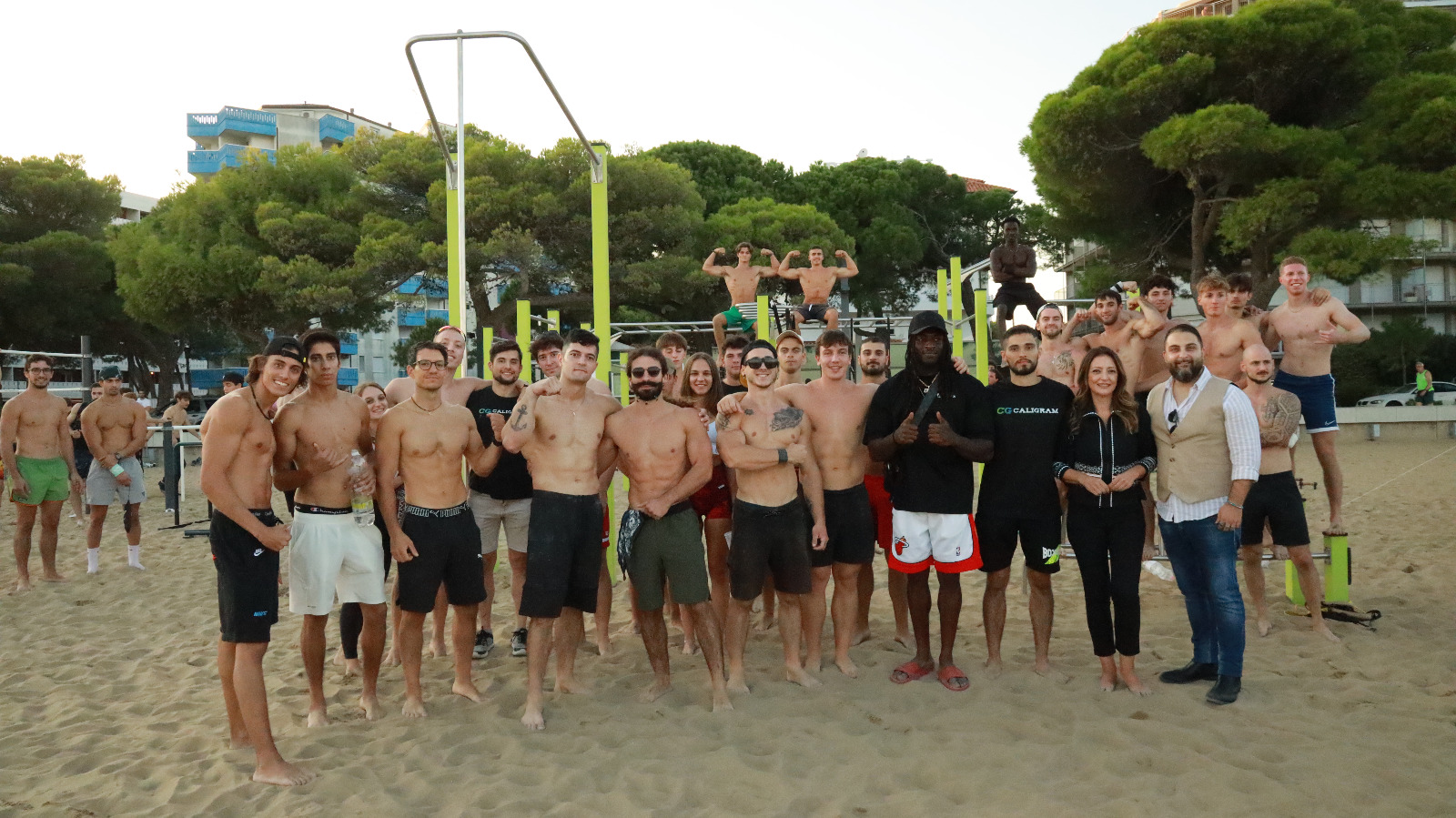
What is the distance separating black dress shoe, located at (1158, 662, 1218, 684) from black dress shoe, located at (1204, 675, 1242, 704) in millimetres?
213

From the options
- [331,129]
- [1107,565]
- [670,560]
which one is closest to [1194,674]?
[1107,565]

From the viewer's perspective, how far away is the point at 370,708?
465cm

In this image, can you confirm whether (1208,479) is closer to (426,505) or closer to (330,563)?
(426,505)

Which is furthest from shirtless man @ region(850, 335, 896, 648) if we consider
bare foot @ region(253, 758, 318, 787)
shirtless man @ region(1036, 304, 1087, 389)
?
bare foot @ region(253, 758, 318, 787)

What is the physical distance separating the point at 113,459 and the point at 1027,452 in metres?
8.19

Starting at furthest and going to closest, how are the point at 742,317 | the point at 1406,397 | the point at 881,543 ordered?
the point at 1406,397
the point at 742,317
the point at 881,543

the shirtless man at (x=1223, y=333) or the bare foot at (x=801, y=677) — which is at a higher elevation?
the shirtless man at (x=1223, y=333)

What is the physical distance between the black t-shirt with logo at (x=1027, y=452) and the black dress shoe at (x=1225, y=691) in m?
1.12

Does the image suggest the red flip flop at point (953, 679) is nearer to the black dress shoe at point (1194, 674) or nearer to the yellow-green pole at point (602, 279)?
the black dress shoe at point (1194, 674)

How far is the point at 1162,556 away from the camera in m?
7.35

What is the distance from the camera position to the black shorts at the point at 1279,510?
18.0 ft

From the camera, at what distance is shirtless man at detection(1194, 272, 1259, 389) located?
585 centimetres

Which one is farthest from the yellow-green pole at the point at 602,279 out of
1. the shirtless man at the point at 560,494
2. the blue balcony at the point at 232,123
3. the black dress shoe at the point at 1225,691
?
the blue balcony at the point at 232,123

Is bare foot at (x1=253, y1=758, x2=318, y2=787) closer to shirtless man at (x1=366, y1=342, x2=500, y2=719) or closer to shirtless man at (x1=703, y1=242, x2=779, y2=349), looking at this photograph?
shirtless man at (x1=366, y1=342, x2=500, y2=719)
